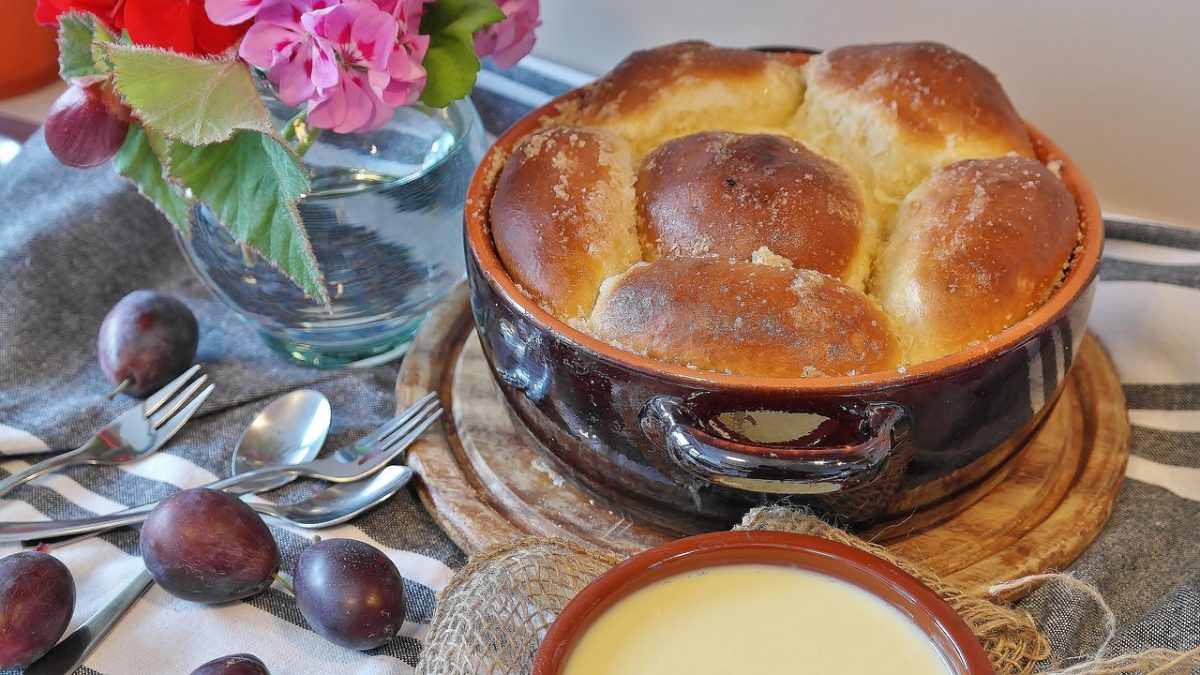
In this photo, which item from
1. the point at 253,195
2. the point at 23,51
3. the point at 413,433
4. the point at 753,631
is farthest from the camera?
the point at 23,51

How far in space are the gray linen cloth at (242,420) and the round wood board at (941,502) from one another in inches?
1.1

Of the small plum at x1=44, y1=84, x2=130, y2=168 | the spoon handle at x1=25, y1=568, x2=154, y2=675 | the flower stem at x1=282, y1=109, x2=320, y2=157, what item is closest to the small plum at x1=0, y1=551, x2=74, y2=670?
the spoon handle at x1=25, y1=568, x2=154, y2=675

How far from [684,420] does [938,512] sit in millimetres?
266

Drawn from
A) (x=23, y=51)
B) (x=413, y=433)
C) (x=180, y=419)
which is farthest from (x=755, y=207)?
(x=23, y=51)

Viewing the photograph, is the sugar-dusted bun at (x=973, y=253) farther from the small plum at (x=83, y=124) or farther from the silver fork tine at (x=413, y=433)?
the small plum at (x=83, y=124)

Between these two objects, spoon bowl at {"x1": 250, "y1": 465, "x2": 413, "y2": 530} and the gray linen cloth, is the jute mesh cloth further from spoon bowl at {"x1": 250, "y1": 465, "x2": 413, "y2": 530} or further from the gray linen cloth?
spoon bowl at {"x1": 250, "y1": 465, "x2": 413, "y2": 530}

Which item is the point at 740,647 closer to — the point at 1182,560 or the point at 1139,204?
the point at 1182,560

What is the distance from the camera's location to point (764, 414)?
0.69 metres

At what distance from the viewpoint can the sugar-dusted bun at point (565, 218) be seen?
0.79 meters

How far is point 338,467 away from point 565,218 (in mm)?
321

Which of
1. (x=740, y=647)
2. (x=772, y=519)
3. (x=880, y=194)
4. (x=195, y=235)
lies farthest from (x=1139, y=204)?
(x=195, y=235)

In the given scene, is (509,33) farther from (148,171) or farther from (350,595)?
(350,595)

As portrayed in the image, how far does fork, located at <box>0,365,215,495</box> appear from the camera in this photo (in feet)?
3.11

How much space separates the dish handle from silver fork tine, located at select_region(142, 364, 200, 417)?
547 mm
